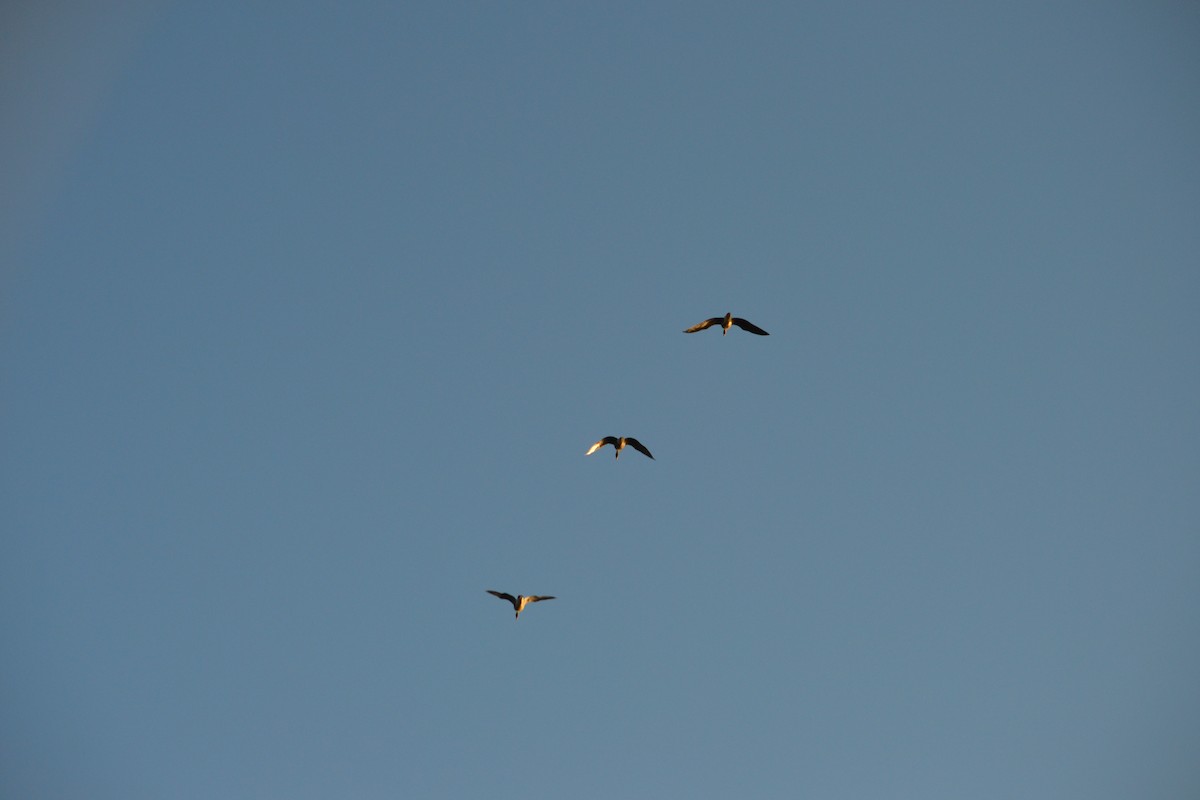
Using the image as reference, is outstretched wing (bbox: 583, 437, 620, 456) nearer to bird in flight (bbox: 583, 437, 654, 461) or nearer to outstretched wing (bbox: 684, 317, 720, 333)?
bird in flight (bbox: 583, 437, 654, 461)

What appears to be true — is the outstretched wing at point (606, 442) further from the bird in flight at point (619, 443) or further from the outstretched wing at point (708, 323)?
the outstretched wing at point (708, 323)

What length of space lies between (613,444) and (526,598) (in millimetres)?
12344

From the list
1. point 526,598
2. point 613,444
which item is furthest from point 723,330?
point 526,598

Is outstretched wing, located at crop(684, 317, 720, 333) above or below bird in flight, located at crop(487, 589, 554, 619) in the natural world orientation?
above

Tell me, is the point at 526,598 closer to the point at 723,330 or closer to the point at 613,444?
the point at 613,444

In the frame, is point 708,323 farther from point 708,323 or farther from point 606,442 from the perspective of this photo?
point 606,442

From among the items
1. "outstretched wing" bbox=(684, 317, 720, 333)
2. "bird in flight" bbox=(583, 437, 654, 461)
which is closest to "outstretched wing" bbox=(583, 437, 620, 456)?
"bird in flight" bbox=(583, 437, 654, 461)

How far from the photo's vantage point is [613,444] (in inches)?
3164

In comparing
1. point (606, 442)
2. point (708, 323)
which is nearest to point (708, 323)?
point (708, 323)

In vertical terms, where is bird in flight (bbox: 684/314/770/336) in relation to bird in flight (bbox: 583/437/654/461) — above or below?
above

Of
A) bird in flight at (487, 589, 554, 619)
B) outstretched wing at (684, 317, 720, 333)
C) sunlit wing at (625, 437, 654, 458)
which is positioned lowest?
bird in flight at (487, 589, 554, 619)

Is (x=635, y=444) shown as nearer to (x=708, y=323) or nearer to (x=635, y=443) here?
(x=635, y=443)

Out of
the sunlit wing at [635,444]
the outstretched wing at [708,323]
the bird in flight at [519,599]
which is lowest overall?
the bird in flight at [519,599]

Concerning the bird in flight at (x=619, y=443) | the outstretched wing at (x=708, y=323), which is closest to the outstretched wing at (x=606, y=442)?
the bird in flight at (x=619, y=443)
